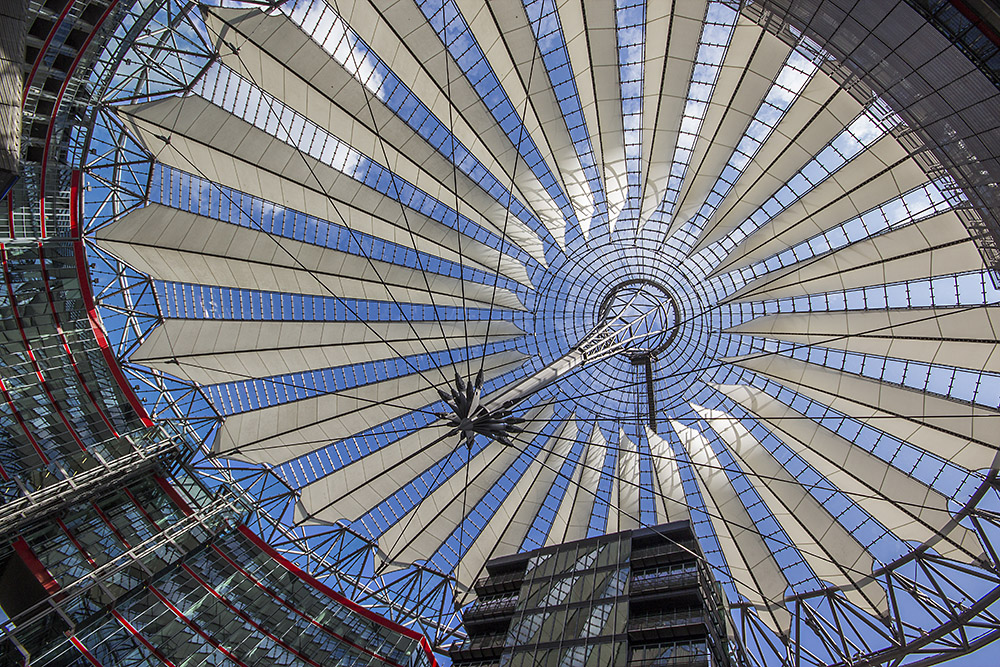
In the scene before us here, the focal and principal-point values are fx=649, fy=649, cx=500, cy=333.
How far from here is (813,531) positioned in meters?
30.3

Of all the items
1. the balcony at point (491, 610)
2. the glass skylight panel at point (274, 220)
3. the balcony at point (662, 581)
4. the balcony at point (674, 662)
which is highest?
the glass skylight panel at point (274, 220)

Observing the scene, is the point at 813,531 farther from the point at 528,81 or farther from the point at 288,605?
the point at 288,605

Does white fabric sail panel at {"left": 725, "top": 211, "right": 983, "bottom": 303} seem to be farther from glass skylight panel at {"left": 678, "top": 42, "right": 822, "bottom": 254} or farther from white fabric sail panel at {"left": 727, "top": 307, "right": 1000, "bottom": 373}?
glass skylight panel at {"left": 678, "top": 42, "right": 822, "bottom": 254}

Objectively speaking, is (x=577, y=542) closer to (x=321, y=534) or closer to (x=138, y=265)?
(x=321, y=534)

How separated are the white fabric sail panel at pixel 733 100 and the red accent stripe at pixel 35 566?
31460 mm

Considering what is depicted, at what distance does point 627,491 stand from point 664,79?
71.6ft

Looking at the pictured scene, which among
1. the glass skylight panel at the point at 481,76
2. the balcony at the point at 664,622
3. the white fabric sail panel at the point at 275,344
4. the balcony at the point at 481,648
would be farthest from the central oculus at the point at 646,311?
the balcony at the point at 481,648

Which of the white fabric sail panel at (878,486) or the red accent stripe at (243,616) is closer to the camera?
the white fabric sail panel at (878,486)

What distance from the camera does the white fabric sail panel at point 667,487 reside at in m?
34.9

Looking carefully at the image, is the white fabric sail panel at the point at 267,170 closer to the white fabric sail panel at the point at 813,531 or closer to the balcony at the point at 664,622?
the white fabric sail panel at the point at 813,531

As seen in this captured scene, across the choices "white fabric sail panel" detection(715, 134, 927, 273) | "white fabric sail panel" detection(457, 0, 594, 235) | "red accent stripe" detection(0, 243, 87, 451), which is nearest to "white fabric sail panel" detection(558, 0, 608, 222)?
"white fabric sail panel" detection(457, 0, 594, 235)

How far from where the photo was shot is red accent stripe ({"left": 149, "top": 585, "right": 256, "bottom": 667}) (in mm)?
29203

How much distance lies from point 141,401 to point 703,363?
98.9 feet

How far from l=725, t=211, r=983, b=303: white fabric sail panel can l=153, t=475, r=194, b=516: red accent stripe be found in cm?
3013
